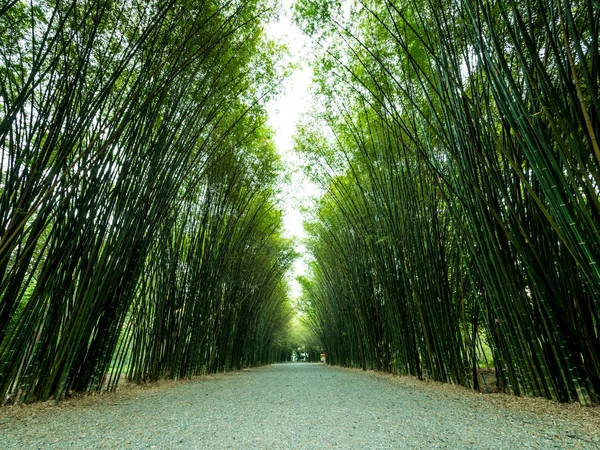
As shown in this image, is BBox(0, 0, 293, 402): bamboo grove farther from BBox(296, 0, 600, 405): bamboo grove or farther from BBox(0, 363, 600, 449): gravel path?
BBox(296, 0, 600, 405): bamboo grove

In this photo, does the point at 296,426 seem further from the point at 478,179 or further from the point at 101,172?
the point at 101,172

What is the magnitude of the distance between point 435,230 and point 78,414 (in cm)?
271

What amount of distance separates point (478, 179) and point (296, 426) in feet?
5.43

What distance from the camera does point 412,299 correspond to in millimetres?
3164

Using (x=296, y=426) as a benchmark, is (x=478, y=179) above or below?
above

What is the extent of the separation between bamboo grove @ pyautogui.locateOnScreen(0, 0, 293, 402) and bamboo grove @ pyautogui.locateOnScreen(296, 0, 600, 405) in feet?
3.64

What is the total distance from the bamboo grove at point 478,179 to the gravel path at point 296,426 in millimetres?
478

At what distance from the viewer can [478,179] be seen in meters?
1.92

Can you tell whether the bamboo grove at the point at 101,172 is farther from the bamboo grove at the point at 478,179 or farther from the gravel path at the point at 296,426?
the bamboo grove at the point at 478,179

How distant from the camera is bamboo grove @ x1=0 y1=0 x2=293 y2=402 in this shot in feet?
5.68

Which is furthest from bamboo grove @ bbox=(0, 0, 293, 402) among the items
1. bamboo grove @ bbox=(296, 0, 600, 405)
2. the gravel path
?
bamboo grove @ bbox=(296, 0, 600, 405)

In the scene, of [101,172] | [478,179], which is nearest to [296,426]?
[478,179]

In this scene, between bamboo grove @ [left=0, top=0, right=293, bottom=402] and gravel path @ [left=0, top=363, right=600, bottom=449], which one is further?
bamboo grove @ [left=0, top=0, right=293, bottom=402]

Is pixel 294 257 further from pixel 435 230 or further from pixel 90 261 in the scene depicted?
pixel 90 261
